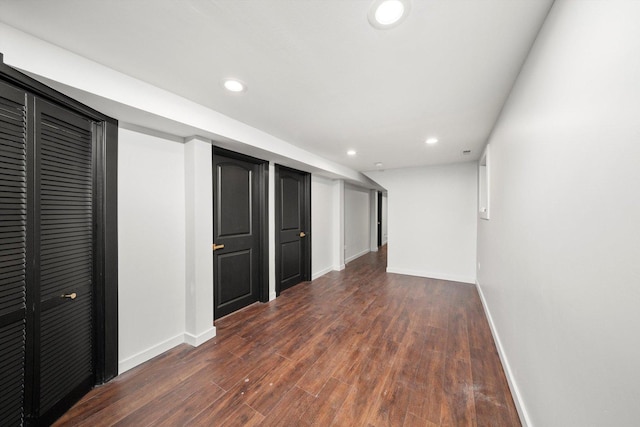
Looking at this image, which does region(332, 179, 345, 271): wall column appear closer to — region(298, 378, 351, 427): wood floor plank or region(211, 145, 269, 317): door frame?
region(211, 145, 269, 317): door frame

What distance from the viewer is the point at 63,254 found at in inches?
57.7

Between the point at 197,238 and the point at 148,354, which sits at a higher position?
the point at 197,238

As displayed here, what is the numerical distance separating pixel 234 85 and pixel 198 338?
7.59ft

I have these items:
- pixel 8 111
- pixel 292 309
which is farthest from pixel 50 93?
pixel 292 309

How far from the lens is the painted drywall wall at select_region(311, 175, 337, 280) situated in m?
4.44

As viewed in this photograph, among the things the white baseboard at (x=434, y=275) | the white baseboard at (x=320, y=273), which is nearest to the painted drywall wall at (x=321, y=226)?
the white baseboard at (x=320, y=273)

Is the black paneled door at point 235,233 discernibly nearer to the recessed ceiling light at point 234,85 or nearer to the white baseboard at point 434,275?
the recessed ceiling light at point 234,85

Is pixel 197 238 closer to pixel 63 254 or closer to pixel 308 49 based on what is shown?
pixel 63 254

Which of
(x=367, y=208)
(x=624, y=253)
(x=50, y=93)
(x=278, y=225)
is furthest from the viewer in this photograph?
(x=367, y=208)

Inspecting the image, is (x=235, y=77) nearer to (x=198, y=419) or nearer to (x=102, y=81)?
(x=102, y=81)

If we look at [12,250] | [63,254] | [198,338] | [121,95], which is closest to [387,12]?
[121,95]

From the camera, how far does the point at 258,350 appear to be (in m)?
2.13

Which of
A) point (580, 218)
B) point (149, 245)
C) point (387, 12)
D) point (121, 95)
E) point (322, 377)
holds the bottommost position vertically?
point (322, 377)

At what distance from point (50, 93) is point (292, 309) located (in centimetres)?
292
